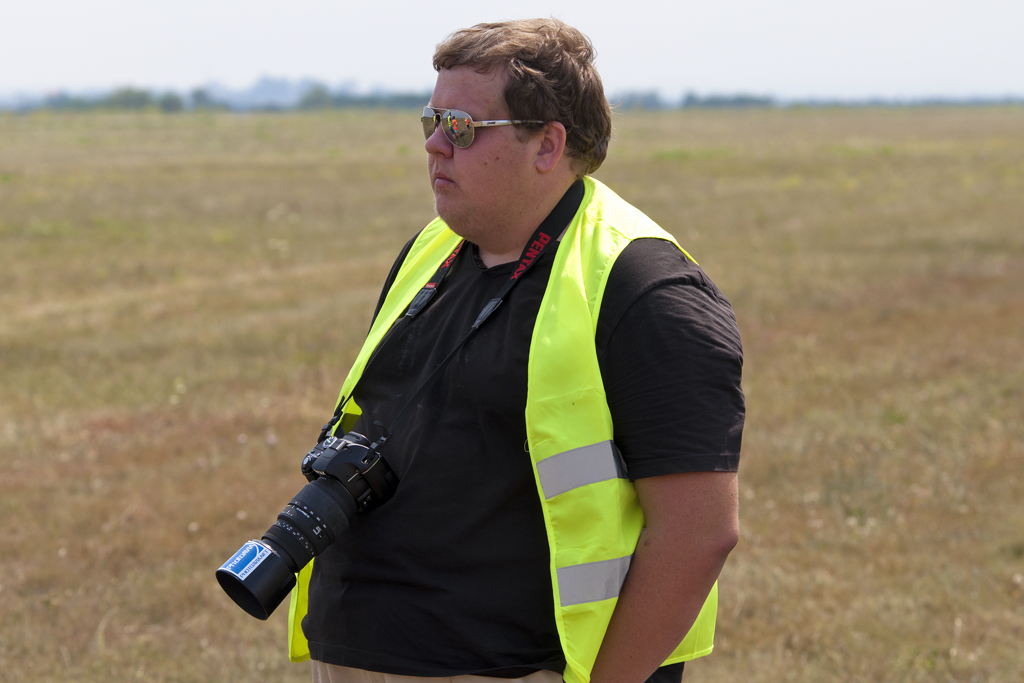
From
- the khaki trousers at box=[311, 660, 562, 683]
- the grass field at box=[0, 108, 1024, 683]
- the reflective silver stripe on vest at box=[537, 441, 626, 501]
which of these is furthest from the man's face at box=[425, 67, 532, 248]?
the grass field at box=[0, 108, 1024, 683]

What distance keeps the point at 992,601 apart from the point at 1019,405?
313 centimetres

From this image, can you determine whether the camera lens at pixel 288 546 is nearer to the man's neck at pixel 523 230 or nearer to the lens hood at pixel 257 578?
the lens hood at pixel 257 578

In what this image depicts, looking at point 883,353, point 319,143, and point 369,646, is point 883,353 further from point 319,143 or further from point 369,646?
point 319,143

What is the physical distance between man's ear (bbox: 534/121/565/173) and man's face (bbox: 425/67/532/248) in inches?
1.1

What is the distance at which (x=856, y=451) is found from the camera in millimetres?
6336

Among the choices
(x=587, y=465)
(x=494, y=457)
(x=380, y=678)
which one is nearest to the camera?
(x=587, y=465)

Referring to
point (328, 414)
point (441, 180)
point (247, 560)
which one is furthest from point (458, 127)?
point (328, 414)

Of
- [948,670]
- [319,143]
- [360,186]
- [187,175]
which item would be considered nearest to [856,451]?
[948,670]

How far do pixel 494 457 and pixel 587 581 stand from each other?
0.32 m

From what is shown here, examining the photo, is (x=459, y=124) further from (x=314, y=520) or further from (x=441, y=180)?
(x=314, y=520)

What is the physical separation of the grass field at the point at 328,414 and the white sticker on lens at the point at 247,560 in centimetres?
226

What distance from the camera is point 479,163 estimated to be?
6.46 ft

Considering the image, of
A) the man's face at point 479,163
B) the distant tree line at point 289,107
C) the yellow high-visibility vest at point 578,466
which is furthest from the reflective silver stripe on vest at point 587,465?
the distant tree line at point 289,107

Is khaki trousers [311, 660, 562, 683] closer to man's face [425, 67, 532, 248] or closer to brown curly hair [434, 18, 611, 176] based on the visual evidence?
man's face [425, 67, 532, 248]
